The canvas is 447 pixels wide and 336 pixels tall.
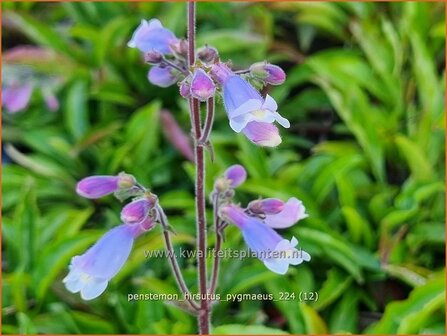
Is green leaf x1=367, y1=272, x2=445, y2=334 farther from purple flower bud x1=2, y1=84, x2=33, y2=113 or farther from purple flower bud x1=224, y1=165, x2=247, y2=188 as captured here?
purple flower bud x1=2, y1=84, x2=33, y2=113

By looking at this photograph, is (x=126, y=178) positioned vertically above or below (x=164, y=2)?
below

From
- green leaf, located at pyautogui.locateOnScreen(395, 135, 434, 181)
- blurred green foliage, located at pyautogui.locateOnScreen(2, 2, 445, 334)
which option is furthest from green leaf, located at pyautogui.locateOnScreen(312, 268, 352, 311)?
green leaf, located at pyautogui.locateOnScreen(395, 135, 434, 181)

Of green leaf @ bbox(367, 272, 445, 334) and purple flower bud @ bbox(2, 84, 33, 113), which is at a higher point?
purple flower bud @ bbox(2, 84, 33, 113)

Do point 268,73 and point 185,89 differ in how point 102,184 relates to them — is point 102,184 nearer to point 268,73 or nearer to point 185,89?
point 185,89

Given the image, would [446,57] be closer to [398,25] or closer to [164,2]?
[398,25]

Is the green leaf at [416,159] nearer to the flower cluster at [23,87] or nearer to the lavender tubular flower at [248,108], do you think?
the lavender tubular flower at [248,108]

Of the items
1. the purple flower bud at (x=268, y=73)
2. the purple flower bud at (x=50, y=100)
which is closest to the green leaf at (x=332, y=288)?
the purple flower bud at (x=268, y=73)

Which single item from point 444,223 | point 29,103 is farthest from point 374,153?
point 29,103
